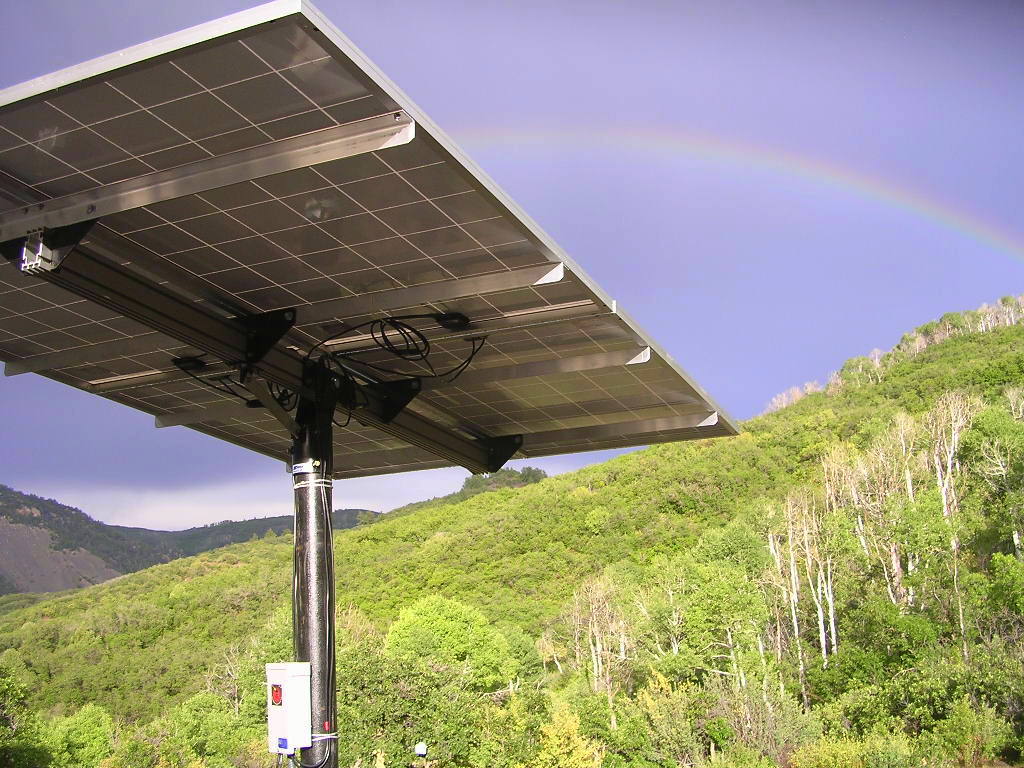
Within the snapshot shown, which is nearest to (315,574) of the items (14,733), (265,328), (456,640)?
(265,328)

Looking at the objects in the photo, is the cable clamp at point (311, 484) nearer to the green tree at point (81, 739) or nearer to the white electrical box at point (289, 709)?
the white electrical box at point (289, 709)

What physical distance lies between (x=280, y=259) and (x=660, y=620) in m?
46.6

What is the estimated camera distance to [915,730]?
132 ft

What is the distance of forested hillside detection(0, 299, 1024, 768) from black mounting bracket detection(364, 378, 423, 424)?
26684 millimetres

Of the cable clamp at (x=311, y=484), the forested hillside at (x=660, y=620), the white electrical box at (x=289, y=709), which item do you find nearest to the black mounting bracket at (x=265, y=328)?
the cable clamp at (x=311, y=484)

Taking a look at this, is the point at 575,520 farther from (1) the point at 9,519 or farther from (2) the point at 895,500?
(1) the point at 9,519

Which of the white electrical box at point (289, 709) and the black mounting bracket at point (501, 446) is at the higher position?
the black mounting bracket at point (501, 446)

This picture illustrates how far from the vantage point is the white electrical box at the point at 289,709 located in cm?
815

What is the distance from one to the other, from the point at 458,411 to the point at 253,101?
20.8 ft

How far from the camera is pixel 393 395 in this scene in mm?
10641

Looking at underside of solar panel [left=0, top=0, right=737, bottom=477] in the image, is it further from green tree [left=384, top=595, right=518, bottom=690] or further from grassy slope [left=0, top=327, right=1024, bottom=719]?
grassy slope [left=0, top=327, right=1024, bottom=719]

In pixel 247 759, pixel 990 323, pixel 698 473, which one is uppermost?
pixel 990 323

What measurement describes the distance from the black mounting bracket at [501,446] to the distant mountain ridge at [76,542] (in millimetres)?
99606

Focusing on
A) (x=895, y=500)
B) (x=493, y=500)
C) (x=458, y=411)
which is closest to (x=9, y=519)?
(x=493, y=500)
